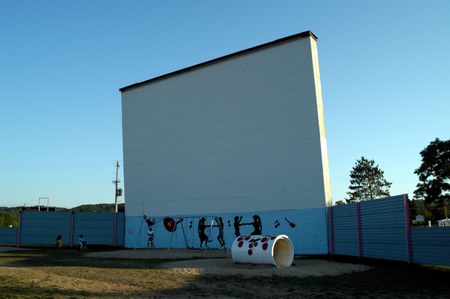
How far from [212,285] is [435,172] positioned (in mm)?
46912

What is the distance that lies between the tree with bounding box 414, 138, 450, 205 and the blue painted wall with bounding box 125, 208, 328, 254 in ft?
103

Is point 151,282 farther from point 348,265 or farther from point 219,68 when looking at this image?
point 219,68

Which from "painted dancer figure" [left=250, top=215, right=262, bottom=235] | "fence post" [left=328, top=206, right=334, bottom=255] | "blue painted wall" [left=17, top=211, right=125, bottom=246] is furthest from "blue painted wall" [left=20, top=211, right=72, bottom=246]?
"fence post" [left=328, top=206, right=334, bottom=255]

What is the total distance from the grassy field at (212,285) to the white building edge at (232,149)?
11.1 meters

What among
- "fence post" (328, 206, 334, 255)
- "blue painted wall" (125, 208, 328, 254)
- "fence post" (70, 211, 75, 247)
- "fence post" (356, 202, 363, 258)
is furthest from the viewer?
"fence post" (70, 211, 75, 247)

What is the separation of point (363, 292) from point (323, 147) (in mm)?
15419

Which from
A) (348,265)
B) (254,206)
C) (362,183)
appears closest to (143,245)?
(254,206)

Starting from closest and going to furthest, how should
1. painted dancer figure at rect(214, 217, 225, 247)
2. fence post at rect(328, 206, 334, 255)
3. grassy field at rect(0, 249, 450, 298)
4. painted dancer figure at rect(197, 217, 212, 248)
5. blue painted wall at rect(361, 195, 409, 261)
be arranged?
grassy field at rect(0, 249, 450, 298), blue painted wall at rect(361, 195, 409, 261), fence post at rect(328, 206, 334, 255), painted dancer figure at rect(214, 217, 225, 247), painted dancer figure at rect(197, 217, 212, 248)

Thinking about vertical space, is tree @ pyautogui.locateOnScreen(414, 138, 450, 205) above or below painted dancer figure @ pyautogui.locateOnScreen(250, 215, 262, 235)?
above

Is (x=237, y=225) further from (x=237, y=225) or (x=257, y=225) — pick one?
(x=257, y=225)

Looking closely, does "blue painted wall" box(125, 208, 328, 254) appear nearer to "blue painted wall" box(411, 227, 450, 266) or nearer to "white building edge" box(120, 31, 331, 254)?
"white building edge" box(120, 31, 331, 254)

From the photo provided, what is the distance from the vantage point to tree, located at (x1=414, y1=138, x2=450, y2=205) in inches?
2021

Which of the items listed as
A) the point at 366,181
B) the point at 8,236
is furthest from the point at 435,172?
the point at 8,236

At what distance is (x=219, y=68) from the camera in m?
32.0
